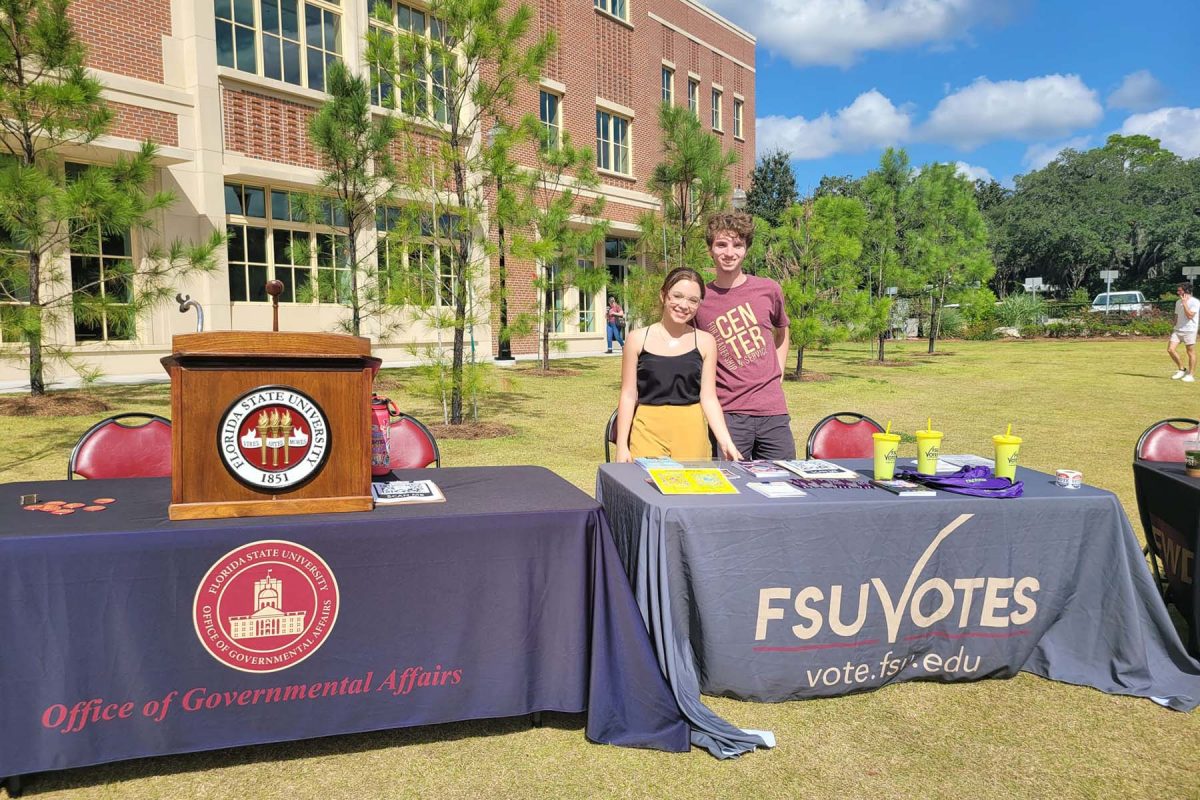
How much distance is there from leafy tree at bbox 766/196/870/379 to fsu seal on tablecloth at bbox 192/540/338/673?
13.8 m

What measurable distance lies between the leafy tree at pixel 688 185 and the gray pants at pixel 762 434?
12.4m

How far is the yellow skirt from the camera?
3736mm

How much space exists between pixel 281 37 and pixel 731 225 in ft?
48.1

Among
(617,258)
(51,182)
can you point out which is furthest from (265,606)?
(617,258)

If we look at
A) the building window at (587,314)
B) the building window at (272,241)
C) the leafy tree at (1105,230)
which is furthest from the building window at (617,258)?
the leafy tree at (1105,230)

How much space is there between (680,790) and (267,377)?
5.81 ft

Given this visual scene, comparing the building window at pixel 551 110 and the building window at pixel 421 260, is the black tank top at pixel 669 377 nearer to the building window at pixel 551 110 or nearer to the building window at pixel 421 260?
the building window at pixel 421 260

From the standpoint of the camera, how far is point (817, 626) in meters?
2.91

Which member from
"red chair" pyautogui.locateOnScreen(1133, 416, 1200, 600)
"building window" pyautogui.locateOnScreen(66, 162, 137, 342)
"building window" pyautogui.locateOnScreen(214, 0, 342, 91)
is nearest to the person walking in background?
"building window" pyautogui.locateOnScreen(214, 0, 342, 91)

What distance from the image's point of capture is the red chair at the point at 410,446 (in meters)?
3.90

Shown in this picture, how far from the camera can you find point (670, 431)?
12.3ft

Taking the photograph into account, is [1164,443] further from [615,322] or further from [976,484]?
[615,322]

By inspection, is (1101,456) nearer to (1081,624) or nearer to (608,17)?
(1081,624)

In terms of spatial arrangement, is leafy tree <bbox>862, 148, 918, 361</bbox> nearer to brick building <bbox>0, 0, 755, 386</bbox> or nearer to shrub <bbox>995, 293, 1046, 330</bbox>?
brick building <bbox>0, 0, 755, 386</bbox>
